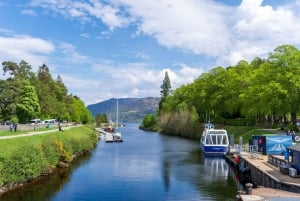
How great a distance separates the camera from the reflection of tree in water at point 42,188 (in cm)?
3662

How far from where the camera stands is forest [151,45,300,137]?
76125mm

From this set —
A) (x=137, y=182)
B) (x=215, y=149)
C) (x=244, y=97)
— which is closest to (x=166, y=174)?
(x=137, y=182)

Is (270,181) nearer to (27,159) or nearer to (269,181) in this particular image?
(269,181)

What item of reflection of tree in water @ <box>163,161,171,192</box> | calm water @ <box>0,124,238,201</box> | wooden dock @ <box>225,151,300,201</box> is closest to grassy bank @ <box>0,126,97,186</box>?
calm water @ <box>0,124,238,201</box>

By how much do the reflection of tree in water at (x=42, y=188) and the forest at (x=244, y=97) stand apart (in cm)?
4449

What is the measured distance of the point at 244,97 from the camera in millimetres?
90812

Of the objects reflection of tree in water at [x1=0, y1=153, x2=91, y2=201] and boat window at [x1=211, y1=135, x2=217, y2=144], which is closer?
reflection of tree in water at [x1=0, y1=153, x2=91, y2=201]

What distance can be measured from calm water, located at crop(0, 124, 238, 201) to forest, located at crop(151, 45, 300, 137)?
20.9 metres

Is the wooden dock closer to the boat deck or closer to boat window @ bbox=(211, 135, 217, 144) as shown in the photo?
the boat deck

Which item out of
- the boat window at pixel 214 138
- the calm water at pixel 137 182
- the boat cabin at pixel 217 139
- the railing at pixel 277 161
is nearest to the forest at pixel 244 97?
the boat cabin at pixel 217 139

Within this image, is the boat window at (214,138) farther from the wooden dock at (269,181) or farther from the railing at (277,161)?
the railing at (277,161)

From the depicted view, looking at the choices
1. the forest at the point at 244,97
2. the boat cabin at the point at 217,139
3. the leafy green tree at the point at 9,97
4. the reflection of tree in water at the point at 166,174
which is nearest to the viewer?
the reflection of tree in water at the point at 166,174

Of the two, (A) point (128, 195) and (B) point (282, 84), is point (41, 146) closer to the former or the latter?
(A) point (128, 195)

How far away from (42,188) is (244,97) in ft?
199
